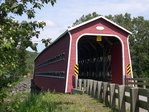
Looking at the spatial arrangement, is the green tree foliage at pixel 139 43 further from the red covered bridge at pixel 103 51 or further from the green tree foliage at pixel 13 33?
the green tree foliage at pixel 13 33

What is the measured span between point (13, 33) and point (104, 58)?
54.2ft

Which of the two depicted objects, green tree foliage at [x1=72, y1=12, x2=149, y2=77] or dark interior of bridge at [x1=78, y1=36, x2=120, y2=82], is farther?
green tree foliage at [x1=72, y1=12, x2=149, y2=77]

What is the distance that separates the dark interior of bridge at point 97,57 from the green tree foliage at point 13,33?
1273 centimetres

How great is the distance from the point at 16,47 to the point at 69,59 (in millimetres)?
9950

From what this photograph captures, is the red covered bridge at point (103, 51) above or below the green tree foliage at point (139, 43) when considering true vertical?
below

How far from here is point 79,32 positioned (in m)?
16.1

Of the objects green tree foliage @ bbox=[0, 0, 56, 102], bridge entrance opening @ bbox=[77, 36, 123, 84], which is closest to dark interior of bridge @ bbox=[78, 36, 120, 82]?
bridge entrance opening @ bbox=[77, 36, 123, 84]

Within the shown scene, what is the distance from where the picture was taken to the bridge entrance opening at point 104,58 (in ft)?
58.7

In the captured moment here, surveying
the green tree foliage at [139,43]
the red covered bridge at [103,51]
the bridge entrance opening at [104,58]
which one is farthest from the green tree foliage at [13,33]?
the green tree foliage at [139,43]

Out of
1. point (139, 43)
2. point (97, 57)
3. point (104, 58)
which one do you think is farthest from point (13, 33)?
point (139, 43)

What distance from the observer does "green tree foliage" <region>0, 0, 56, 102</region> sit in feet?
16.0

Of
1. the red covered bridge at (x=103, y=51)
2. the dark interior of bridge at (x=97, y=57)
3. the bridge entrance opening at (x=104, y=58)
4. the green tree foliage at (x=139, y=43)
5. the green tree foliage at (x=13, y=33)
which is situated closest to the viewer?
the green tree foliage at (x=13, y=33)

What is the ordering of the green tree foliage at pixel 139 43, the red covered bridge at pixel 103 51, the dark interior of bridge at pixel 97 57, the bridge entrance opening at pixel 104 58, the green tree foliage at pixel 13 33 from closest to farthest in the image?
1. the green tree foliage at pixel 13 33
2. the red covered bridge at pixel 103 51
3. the bridge entrance opening at pixel 104 58
4. the dark interior of bridge at pixel 97 57
5. the green tree foliage at pixel 139 43

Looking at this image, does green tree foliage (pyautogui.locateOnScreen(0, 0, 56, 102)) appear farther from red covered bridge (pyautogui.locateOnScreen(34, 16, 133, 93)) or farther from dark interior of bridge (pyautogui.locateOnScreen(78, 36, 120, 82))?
dark interior of bridge (pyautogui.locateOnScreen(78, 36, 120, 82))
